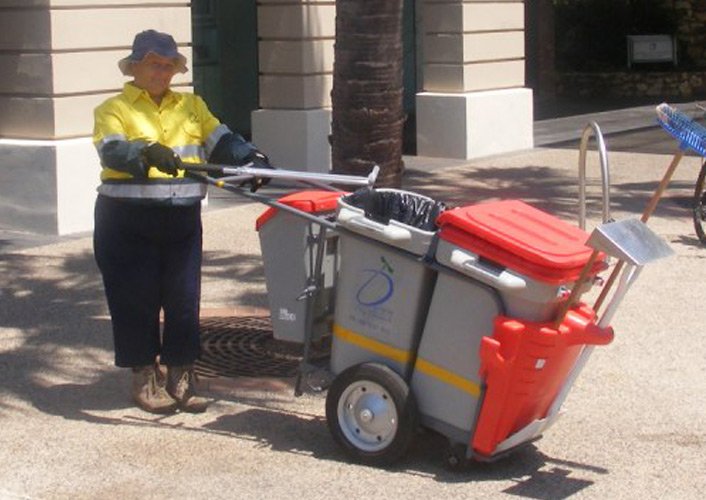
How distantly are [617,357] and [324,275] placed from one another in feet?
7.36

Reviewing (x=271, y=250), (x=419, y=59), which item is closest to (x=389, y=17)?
(x=271, y=250)

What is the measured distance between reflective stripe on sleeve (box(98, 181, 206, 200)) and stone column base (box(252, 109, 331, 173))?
8577mm

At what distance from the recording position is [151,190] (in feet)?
21.8

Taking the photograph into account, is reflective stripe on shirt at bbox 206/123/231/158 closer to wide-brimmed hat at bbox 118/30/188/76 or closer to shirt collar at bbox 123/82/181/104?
shirt collar at bbox 123/82/181/104

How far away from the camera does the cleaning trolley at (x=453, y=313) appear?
575cm

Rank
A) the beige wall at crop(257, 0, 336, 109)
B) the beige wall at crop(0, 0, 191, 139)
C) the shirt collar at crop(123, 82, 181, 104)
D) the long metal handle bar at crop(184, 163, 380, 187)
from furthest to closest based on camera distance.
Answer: the beige wall at crop(257, 0, 336, 109), the beige wall at crop(0, 0, 191, 139), the shirt collar at crop(123, 82, 181, 104), the long metal handle bar at crop(184, 163, 380, 187)

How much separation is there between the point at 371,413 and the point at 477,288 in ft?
2.41

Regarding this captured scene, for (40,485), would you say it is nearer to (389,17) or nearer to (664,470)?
(664,470)

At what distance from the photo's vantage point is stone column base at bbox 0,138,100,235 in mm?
11992

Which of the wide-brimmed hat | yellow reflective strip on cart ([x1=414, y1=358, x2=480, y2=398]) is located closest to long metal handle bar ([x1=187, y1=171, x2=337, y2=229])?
the wide-brimmed hat

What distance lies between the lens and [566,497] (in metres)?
5.97

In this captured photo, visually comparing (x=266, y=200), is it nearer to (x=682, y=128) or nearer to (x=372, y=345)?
(x=372, y=345)

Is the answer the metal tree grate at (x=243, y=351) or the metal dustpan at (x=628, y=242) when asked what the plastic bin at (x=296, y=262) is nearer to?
the metal tree grate at (x=243, y=351)

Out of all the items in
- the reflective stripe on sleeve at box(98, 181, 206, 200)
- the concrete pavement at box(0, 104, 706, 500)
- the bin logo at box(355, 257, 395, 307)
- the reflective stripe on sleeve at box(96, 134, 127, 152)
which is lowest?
the concrete pavement at box(0, 104, 706, 500)
